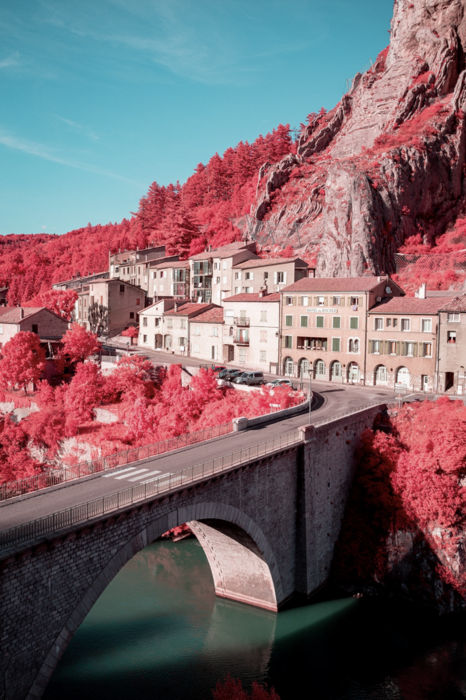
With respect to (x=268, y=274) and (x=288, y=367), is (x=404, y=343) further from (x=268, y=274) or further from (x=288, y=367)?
(x=268, y=274)

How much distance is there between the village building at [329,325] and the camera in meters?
56.7

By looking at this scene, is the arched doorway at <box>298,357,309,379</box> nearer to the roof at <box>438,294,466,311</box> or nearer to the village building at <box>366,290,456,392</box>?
the village building at <box>366,290,456,392</box>

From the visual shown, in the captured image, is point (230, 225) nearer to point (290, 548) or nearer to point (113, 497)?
point (290, 548)

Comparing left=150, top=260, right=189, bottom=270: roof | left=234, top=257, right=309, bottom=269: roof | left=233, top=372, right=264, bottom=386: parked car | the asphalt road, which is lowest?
the asphalt road

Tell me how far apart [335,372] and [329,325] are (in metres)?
5.26

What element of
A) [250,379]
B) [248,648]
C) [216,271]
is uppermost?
[216,271]

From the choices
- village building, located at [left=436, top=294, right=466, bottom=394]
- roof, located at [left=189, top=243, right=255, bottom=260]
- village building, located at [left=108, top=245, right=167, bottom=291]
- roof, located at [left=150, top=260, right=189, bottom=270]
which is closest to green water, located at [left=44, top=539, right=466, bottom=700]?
village building, located at [left=436, top=294, right=466, bottom=394]

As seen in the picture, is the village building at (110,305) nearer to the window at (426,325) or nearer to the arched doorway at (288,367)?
the arched doorway at (288,367)

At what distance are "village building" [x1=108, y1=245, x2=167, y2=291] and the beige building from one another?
24149mm

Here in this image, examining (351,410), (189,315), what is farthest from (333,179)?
(351,410)

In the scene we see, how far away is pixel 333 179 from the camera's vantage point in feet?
261

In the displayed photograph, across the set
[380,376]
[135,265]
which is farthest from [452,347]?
[135,265]

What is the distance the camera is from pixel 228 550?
108ft

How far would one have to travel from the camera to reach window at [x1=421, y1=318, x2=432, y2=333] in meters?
51.8
